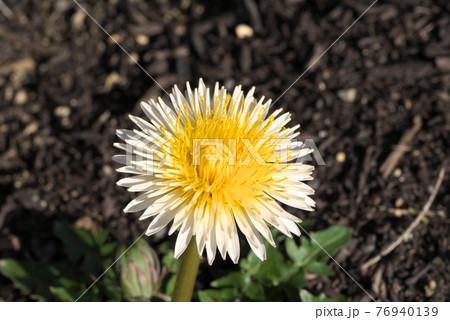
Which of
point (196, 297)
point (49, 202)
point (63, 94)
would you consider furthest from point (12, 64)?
point (196, 297)

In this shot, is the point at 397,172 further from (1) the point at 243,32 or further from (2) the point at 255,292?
(1) the point at 243,32

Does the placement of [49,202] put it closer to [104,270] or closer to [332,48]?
[104,270]

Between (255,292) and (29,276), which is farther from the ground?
(29,276)

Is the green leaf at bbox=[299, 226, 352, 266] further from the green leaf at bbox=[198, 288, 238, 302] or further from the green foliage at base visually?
the green leaf at bbox=[198, 288, 238, 302]

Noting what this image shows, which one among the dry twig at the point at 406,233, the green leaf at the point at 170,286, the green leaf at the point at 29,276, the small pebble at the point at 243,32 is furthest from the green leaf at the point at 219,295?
the small pebble at the point at 243,32

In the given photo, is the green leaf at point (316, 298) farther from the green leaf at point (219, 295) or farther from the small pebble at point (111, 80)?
the small pebble at point (111, 80)

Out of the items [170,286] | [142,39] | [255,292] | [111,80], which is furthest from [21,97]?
[255,292]
